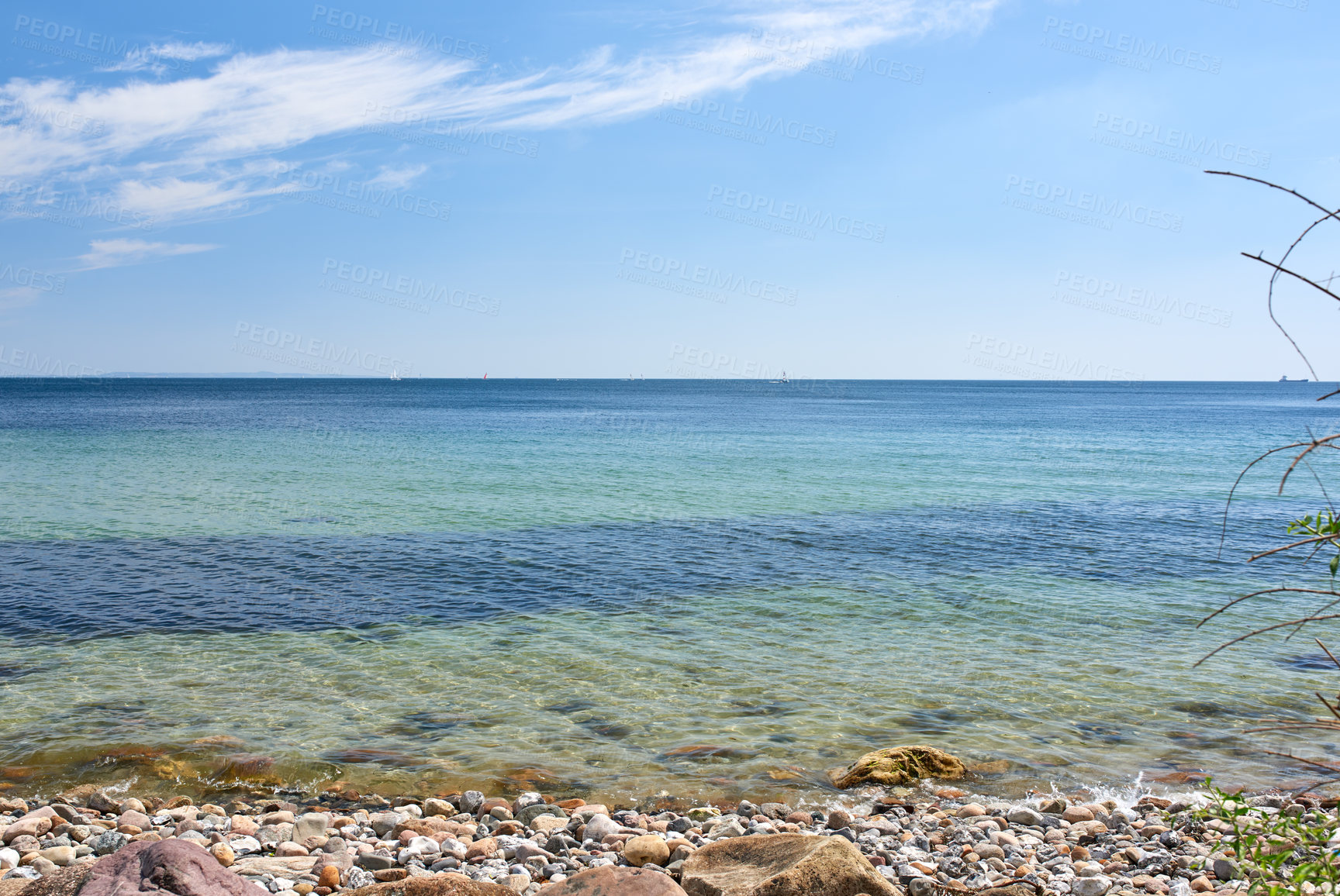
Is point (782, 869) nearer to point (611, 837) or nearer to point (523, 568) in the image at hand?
point (611, 837)

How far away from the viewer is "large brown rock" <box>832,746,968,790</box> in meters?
7.36

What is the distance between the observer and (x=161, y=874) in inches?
164

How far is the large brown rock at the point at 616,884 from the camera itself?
472 centimetres

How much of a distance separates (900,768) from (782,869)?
281 cm

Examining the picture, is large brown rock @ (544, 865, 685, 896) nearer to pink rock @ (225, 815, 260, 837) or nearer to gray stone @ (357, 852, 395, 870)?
gray stone @ (357, 852, 395, 870)

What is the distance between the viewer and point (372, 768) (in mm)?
7590

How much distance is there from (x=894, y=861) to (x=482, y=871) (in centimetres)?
295

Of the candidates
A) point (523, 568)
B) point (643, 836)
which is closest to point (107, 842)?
point (643, 836)

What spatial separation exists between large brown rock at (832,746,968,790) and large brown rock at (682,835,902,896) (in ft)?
7.43

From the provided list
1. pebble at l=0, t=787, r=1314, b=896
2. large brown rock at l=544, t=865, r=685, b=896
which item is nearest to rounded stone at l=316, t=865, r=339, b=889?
pebble at l=0, t=787, r=1314, b=896

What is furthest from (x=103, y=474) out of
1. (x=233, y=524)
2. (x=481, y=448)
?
(x=481, y=448)

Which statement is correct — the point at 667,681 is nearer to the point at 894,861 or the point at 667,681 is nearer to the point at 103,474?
the point at 894,861

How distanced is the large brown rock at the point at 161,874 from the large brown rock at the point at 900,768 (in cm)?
500

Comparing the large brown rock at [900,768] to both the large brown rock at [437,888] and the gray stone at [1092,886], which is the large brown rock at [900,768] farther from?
A: the large brown rock at [437,888]
